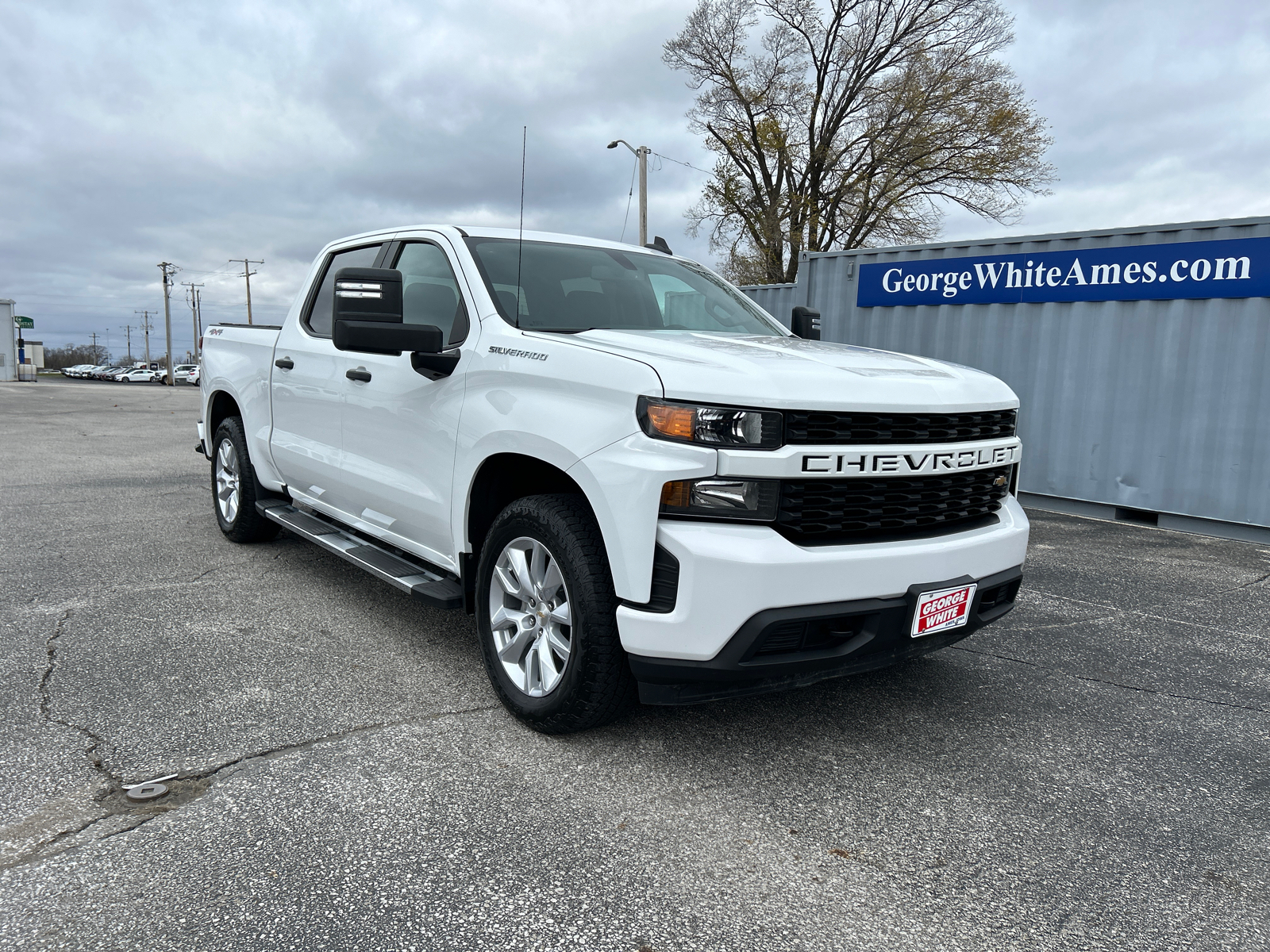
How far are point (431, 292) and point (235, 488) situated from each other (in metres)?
2.75

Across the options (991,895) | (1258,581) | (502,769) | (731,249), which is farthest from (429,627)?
(731,249)

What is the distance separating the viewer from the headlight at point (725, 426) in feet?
8.44

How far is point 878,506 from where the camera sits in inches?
111

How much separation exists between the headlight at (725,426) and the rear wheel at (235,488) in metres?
3.86

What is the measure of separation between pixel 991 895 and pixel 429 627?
284 cm

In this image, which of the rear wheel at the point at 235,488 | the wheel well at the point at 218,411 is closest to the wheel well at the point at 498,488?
the rear wheel at the point at 235,488

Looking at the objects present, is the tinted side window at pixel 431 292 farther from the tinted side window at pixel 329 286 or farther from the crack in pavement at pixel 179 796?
the crack in pavement at pixel 179 796

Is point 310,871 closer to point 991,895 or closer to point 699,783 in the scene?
point 699,783

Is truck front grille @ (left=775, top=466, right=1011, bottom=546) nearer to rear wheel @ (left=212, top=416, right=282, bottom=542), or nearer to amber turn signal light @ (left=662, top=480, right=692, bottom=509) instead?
amber turn signal light @ (left=662, top=480, right=692, bottom=509)

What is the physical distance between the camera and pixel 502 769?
114 inches

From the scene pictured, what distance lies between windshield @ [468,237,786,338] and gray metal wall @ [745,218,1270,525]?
5.35 metres

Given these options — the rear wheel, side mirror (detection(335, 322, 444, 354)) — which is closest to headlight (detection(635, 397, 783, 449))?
side mirror (detection(335, 322, 444, 354))

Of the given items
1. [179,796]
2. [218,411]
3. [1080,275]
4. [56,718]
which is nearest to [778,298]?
Result: [1080,275]

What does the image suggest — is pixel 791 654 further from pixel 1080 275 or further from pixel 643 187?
pixel 643 187
